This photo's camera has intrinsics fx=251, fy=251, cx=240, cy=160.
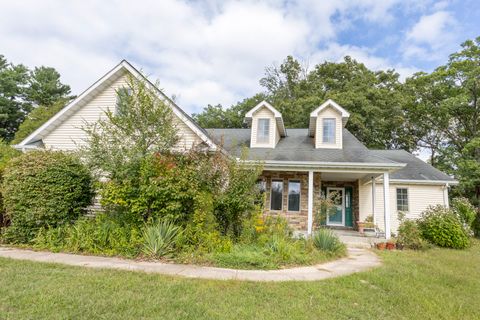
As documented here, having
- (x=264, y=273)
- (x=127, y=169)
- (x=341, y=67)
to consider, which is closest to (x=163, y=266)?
(x=264, y=273)

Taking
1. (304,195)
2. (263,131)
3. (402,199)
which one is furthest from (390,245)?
(263,131)

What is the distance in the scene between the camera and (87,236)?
634 centimetres

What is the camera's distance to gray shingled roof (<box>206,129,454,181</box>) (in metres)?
10.7

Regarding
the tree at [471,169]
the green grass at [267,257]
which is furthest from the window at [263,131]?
the tree at [471,169]

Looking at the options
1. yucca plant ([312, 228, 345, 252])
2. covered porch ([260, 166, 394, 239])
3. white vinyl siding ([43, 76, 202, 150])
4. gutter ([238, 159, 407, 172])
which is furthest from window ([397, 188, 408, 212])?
white vinyl siding ([43, 76, 202, 150])

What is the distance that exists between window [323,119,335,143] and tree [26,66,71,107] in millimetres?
31799

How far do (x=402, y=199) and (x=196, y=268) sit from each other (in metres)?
13.0

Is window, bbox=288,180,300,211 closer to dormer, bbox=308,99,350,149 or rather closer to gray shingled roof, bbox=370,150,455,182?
dormer, bbox=308,99,350,149

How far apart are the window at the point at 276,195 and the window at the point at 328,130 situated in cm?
309

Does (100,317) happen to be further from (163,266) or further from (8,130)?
(8,130)

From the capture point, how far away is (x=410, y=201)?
13.6 metres

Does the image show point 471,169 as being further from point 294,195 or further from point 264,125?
point 264,125

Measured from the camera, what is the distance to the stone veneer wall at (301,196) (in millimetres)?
11648

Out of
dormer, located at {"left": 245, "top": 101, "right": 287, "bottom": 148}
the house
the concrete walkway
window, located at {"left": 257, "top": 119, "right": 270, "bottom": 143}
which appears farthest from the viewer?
window, located at {"left": 257, "top": 119, "right": 270, "bottom": 143}
